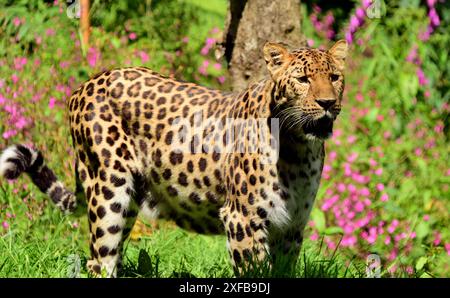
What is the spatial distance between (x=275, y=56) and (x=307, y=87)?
0.34m

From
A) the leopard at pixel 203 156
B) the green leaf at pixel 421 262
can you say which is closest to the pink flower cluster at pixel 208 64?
the leopard at pixel 203 156

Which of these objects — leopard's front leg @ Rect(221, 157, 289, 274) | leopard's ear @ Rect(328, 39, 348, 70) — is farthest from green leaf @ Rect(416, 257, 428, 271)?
leopard's ear @ Rect(328, 39, 348, 70)

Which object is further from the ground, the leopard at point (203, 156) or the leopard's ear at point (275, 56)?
the leopard's ear at point (275, 56)

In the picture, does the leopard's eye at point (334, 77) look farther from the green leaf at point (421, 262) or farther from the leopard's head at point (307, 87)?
the green leaf at point (421, 262)

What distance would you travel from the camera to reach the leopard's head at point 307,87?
532cm

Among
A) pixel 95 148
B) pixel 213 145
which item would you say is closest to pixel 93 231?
pixel 95 148

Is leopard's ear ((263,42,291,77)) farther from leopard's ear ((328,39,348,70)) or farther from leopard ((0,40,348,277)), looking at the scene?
leopard's ear ((328,39,348,70))

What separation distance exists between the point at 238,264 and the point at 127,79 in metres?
1.53

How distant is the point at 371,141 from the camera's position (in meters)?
8.46

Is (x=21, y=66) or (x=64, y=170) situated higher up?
(x=21, y=66)

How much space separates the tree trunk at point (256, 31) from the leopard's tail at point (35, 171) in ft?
6.01

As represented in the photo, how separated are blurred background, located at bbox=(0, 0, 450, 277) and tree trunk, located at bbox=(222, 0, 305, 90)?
3 cm
